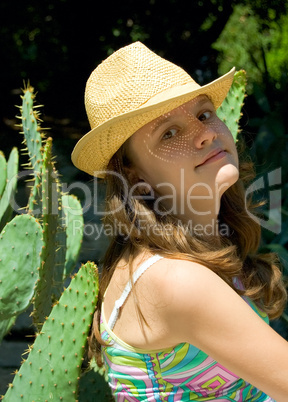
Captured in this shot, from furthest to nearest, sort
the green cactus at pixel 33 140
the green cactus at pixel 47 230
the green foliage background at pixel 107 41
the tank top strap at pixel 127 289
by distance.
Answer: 1. the green foliage background at pixel 107 41
2. the green cactus at pixel 33 140
3. the green cactus at pixel 47 230
4. the tank top strap at pixel 127 289

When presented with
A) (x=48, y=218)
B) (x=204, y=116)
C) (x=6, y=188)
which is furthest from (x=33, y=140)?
(x=204, y=116)

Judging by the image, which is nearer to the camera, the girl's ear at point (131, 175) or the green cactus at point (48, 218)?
the girl's ear at point (131, 175)

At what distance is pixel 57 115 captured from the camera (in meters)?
6.33

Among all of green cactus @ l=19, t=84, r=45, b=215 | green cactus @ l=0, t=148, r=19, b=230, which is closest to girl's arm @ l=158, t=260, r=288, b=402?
green cactus @ l=19, t=84, r=45, b=215

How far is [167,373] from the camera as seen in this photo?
5.01 feet

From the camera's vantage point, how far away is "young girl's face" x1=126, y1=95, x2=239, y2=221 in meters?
1.53

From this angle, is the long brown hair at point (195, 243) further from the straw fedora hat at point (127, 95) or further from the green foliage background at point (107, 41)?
the green foliage background at point (107, 41)

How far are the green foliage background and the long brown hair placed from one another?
2.61 m

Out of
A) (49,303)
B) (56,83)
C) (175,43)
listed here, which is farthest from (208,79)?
(49,303)

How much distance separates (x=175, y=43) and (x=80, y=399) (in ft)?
12.6

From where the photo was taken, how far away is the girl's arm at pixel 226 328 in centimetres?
135

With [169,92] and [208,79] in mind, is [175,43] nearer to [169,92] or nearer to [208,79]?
[208,79]

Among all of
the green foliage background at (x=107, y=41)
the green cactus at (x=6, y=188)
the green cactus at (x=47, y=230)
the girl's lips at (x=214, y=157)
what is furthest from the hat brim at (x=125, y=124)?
the green foliage background at (x=107, y=41)

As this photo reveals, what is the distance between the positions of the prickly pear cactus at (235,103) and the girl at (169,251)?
55cm
